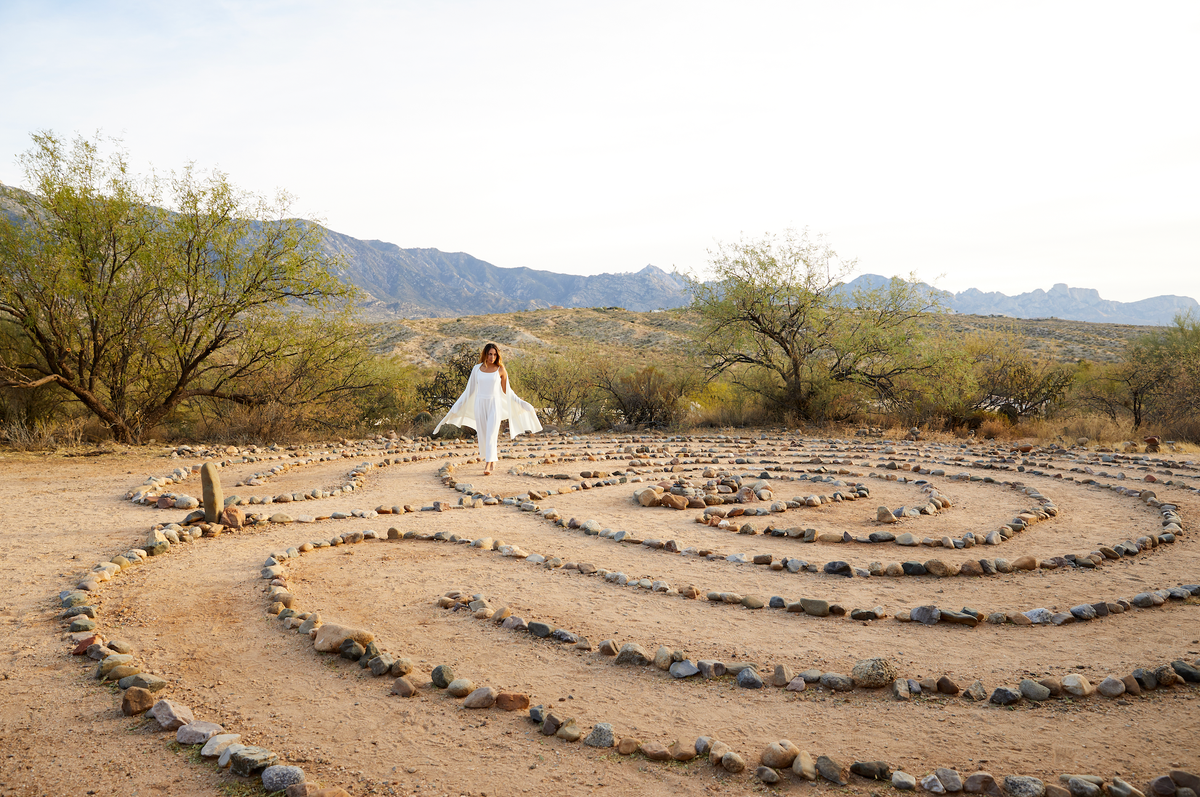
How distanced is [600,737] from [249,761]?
1470 mm

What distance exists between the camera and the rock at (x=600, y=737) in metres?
3.29

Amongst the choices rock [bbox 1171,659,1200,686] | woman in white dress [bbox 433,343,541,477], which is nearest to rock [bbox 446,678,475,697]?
rock [bbox 1171,659,1200,686]

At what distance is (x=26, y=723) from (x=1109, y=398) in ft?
69.7

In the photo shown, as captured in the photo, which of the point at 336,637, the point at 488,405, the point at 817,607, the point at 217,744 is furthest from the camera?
the point at 488,405

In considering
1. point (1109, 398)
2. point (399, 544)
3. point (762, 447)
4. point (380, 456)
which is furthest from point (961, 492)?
point (1109, 398)

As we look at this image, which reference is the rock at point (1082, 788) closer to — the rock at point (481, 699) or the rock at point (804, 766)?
the rock at point (804, 766)

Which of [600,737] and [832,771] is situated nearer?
[832,771]

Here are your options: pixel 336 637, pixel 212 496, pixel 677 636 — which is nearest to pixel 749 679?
pixel 677 636

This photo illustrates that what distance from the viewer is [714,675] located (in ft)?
13.3

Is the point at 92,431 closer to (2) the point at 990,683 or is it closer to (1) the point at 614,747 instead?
(1) the point at 614,747

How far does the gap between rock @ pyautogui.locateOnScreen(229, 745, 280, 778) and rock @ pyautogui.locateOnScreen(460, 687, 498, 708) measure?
913 mm

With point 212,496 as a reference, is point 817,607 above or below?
below

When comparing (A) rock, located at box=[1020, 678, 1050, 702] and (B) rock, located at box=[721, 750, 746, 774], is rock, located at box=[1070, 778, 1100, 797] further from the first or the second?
(B) rock, located at box=[721, 750, 746, 774]

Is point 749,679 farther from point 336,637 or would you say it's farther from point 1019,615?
point 336,637
